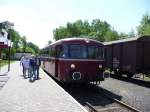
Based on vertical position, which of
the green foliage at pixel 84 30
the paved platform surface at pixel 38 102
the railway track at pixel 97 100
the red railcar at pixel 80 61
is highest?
the green foliage at pixel 84 30

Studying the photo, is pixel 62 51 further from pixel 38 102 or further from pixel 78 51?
pixel 38 102

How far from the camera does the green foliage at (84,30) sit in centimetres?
10588

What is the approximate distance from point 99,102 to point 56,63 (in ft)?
17.0

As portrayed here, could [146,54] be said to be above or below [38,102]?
above

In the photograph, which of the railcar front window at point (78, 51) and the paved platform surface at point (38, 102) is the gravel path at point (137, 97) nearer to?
the railcar front window at point (78, 51)

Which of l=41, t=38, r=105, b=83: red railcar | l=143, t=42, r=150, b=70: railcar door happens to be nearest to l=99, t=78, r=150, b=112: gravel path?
l=41, t=38, r=105, b=83: red railcar

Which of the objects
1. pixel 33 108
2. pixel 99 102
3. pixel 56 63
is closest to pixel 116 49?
pixel 56 63

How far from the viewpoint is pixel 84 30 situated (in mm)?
109688

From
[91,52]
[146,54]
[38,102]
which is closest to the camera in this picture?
[38,102]

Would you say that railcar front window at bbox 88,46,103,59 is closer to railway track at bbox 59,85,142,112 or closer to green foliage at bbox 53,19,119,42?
railway track at bbox 59,85,142,112

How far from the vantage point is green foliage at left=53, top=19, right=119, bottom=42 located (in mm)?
105881

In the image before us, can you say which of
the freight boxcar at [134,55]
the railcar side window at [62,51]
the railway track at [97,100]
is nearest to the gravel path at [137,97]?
the railway track at [97,100]

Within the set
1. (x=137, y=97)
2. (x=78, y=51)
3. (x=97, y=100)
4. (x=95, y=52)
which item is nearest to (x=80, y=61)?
(x=78, y=51)

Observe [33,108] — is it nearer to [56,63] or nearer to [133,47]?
[56,63]
